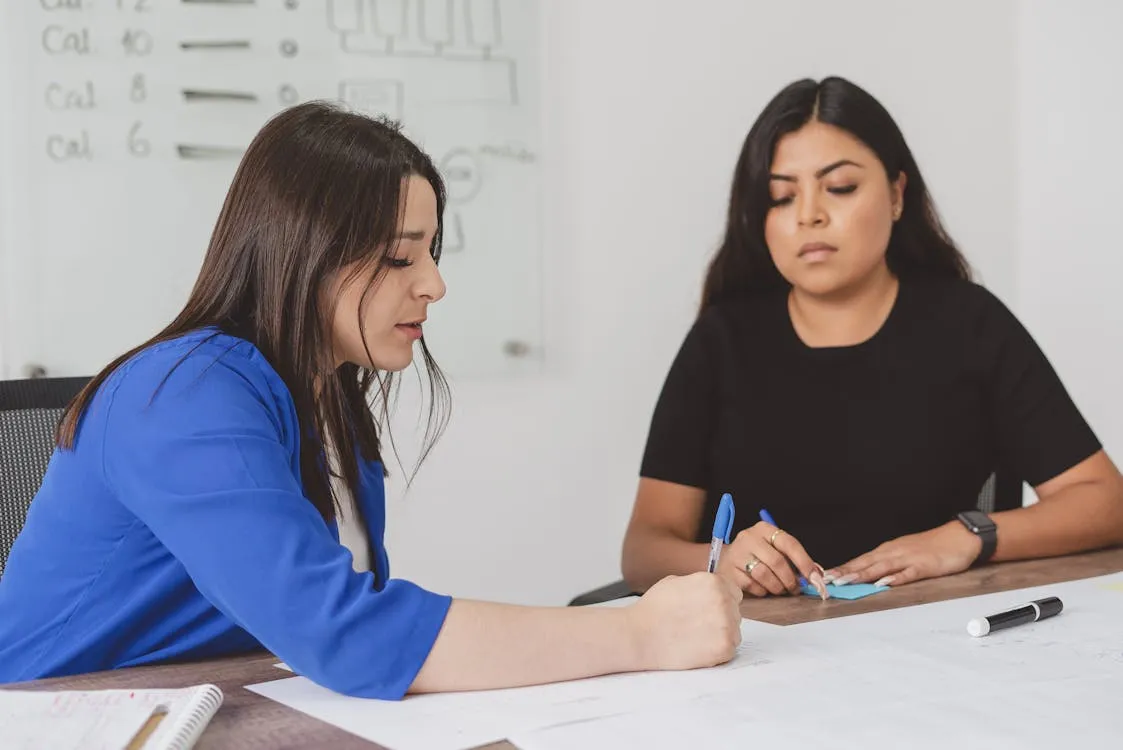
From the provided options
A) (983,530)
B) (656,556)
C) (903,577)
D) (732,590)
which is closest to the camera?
(732,590)

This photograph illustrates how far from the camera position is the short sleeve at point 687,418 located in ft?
6.32

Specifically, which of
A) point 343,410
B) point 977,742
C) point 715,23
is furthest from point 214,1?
point 977,742

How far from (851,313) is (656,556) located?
0.53m

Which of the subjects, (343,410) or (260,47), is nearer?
(343,410)

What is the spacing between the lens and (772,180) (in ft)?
6.30

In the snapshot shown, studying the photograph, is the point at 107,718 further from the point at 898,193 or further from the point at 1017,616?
the point at 898,193

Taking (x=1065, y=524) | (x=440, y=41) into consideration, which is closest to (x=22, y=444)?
(x=1065, y=524)

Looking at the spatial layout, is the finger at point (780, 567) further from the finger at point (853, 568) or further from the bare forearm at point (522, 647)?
the bare forearm at point (522, 647)

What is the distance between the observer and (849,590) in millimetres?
1412

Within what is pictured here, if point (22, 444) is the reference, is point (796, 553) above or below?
below

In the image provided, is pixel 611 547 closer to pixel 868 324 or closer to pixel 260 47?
pixel 868 324

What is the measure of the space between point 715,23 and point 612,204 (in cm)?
51

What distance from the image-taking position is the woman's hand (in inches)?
55.1

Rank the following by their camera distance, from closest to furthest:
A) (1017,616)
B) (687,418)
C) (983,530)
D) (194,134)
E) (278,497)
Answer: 1. (278,497)
2. (1017,616)
3. (983,530)
4. (687,418)
5. (194,134)
